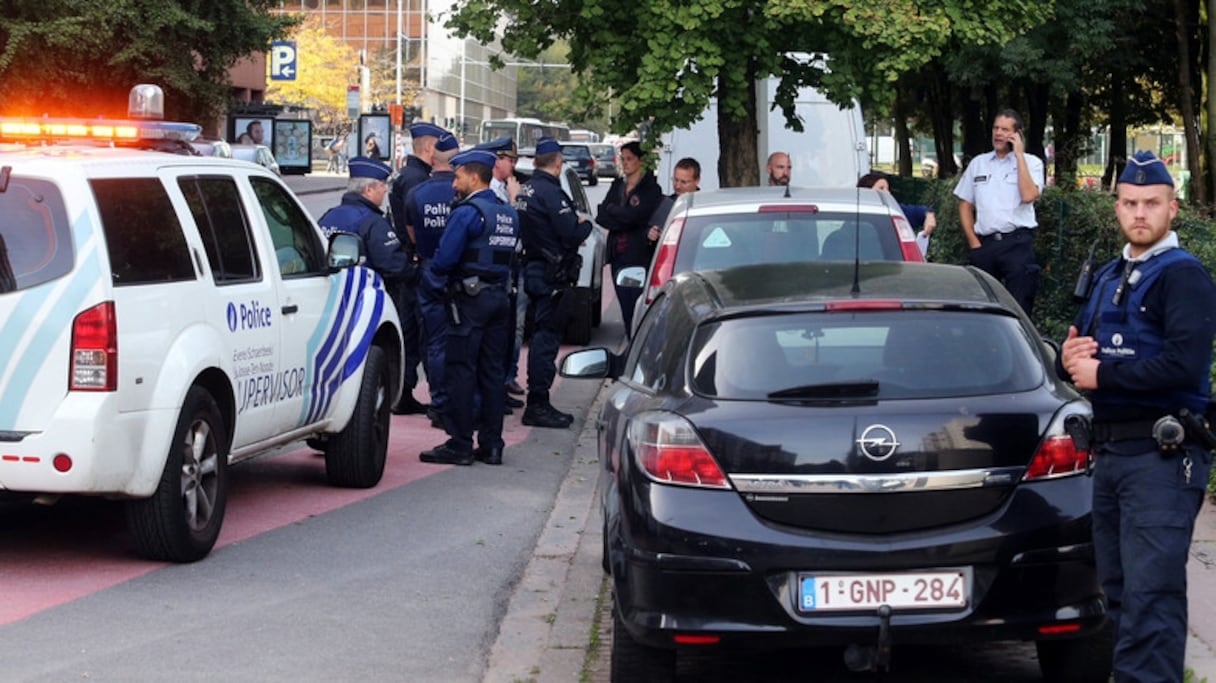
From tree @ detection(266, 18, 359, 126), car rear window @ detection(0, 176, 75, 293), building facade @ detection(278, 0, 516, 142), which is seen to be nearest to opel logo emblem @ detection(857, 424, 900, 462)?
car rear window @ detection(0, 176, 75, 293)

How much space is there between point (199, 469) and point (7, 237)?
133 centimetres

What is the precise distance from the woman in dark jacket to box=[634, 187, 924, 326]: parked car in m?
3.79

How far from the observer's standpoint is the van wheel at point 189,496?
7.95 m

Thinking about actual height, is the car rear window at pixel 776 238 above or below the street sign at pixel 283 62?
below

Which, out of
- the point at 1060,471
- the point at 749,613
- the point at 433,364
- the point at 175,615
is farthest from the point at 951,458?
the point at 433,364

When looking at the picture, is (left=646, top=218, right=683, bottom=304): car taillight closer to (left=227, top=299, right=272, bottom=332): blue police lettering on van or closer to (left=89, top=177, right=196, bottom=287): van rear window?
(left=227, top=299, right=272, bottom=332): blue police lettering on van

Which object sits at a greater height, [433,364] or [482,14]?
[482,14]

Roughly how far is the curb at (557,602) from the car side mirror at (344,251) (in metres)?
1.71

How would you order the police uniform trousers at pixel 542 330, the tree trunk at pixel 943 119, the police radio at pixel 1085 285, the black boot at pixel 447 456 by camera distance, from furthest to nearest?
1. the tree trunk at pixel 943 119
2. the police uniform trousers at pixel 542 330
3. the black boot at pixel 447 456
4. the police radio at pixel 1085 285

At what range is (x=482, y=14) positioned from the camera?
1666 centimetres

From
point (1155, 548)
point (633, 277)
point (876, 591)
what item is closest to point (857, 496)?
point (876, 591)

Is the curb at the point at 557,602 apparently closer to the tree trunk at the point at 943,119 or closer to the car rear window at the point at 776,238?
the car rear window at the point at 776,238

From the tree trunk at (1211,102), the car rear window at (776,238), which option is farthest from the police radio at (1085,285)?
the tree trunk at (1211,102)

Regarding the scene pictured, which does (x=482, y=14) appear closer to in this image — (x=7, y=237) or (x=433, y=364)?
(x=433, y=364)
